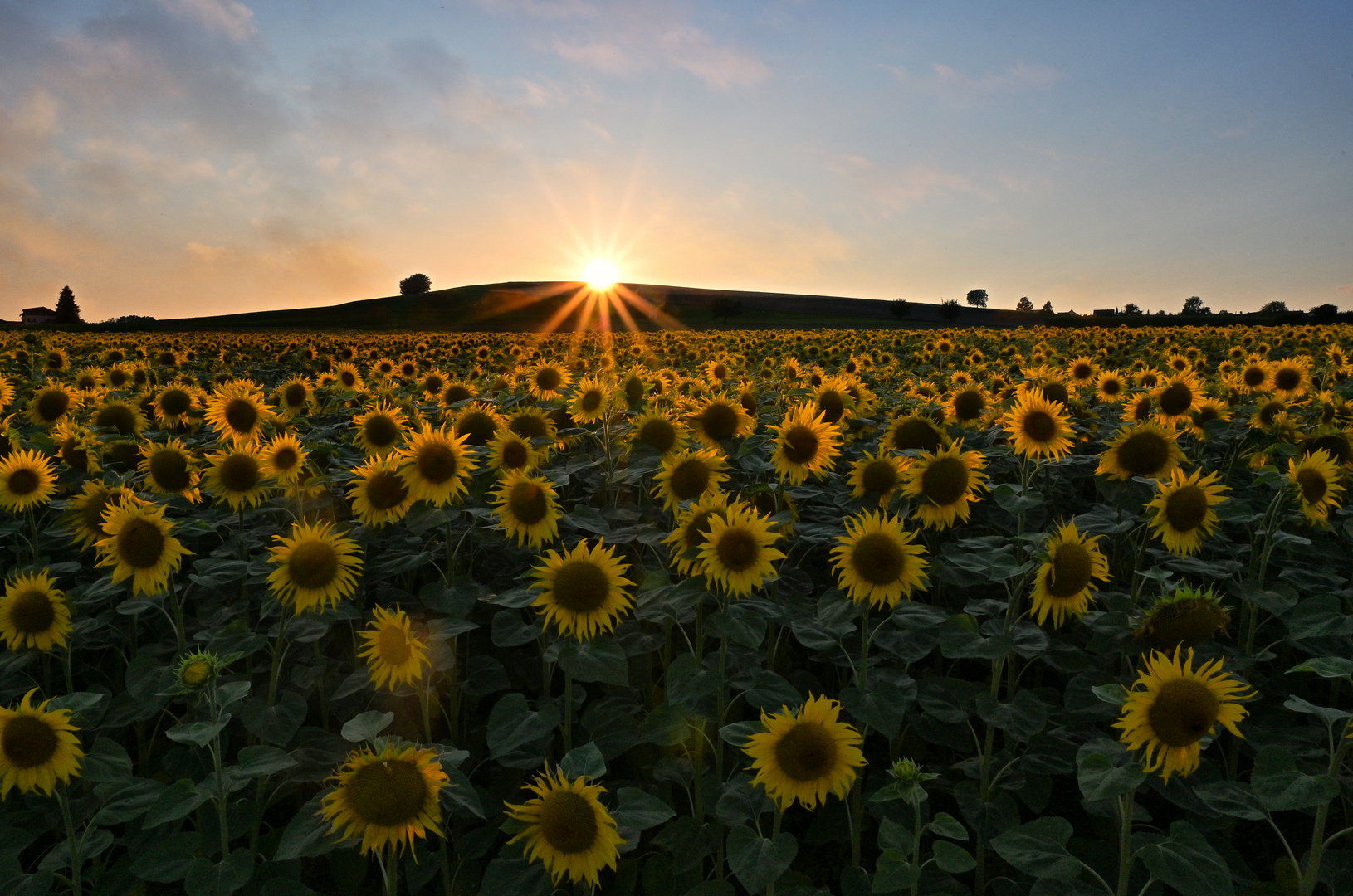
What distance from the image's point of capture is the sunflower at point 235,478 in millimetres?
4012

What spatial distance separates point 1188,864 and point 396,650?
9.52 ft

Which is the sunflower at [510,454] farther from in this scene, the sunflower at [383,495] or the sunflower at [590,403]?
the sunflower at [590,403]

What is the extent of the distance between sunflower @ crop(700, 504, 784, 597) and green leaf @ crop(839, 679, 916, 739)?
0.59m

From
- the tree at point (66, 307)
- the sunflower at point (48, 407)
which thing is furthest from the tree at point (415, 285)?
the sunflower at point (48, 407)

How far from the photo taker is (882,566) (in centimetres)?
304

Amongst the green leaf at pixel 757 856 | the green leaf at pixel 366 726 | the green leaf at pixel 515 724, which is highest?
the green leaf at pixel 366 726

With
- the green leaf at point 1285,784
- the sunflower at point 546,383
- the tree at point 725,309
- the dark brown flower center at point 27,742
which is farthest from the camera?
the tree at point 725,309

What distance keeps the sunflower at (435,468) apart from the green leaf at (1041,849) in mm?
2893

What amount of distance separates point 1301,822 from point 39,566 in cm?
679

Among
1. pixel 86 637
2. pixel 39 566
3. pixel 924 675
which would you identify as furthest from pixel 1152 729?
pixel 39 566

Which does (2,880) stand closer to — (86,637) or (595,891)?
(86,637)

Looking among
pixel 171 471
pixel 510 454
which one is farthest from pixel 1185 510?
pixel 171 471

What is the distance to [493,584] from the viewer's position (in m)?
3.89

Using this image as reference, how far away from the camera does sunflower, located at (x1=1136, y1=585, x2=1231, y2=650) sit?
256 cm
